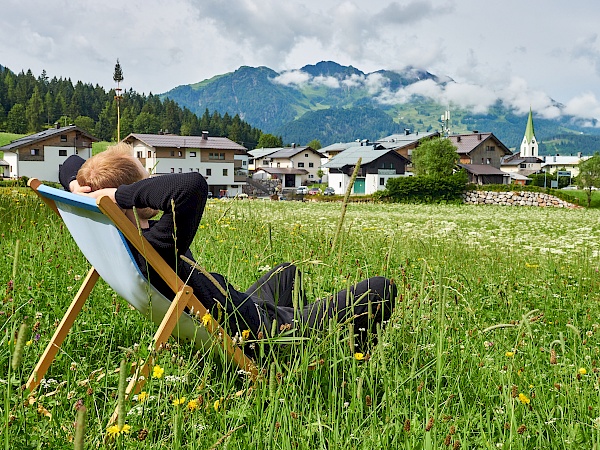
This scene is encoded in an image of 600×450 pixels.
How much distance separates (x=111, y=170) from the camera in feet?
8.52

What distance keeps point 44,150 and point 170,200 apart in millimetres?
79128

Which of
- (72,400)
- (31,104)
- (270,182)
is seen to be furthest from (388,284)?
(31,104)

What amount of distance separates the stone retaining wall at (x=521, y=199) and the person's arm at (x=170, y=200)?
4200 cm

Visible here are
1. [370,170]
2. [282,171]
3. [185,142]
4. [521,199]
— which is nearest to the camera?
[521,199]

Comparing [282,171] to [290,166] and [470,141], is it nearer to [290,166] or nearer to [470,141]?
[290,166]

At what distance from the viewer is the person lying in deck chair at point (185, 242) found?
85.1 inches

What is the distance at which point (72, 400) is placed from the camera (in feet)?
7.62

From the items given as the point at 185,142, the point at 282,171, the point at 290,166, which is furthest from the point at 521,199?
the point at 290,166

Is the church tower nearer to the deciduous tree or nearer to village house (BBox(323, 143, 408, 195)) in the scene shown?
village house (BBox(323, 143, 408, 195))

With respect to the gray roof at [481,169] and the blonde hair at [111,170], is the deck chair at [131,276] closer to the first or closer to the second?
the blonde hair at [111,170]

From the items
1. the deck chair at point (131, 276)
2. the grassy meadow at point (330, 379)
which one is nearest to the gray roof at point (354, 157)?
the grassy meadow at point (330, 379)

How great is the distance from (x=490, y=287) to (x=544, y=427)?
273 cm

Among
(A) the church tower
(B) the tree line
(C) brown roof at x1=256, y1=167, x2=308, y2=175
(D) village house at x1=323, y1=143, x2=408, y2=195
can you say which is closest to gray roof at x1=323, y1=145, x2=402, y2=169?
(D) village house at x1=323, y1=143, x2=408, y2=195

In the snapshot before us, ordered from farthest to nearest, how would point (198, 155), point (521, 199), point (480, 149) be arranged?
point (480, 149) < point (198, 155) < point (521, 199)
